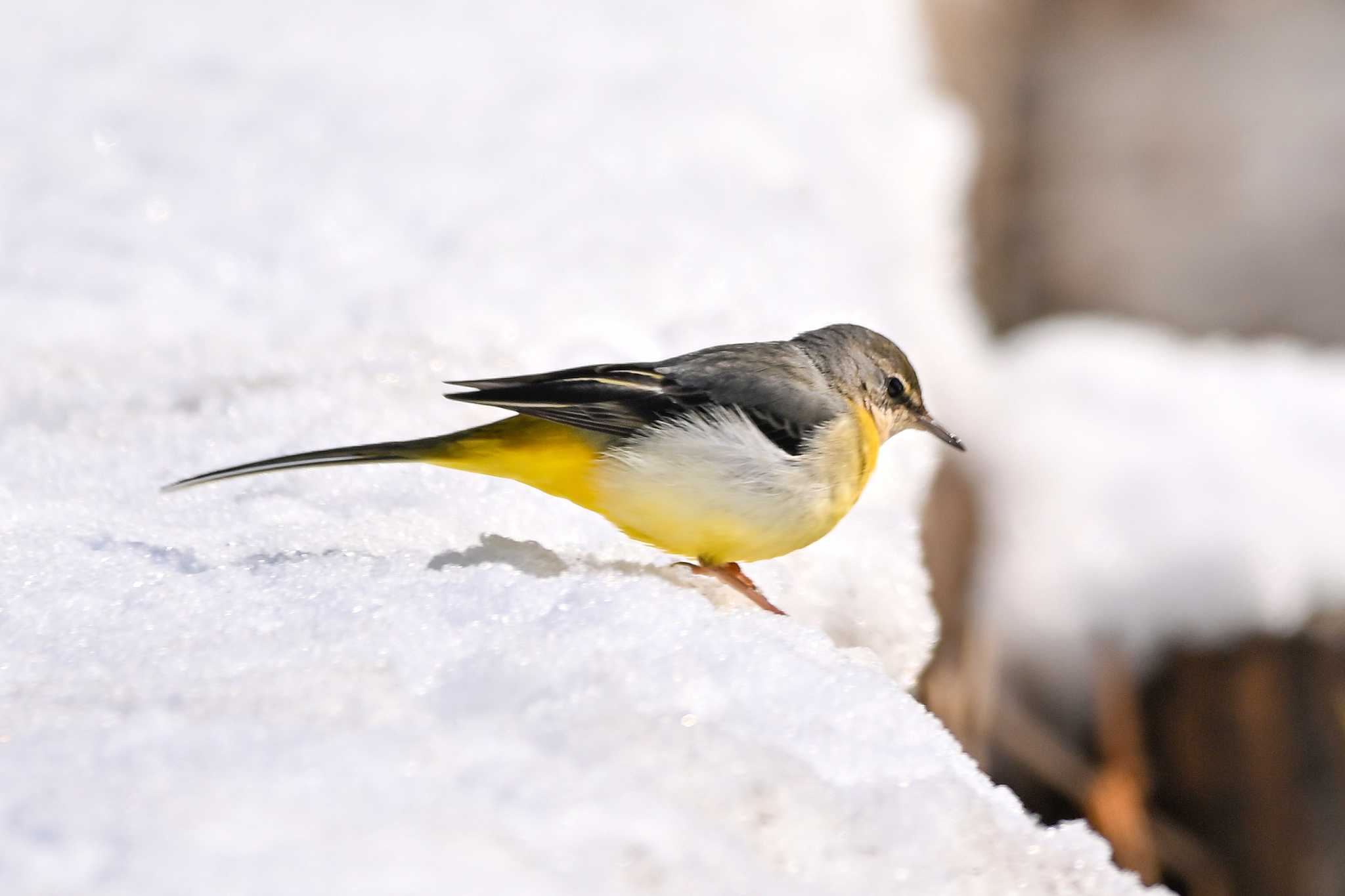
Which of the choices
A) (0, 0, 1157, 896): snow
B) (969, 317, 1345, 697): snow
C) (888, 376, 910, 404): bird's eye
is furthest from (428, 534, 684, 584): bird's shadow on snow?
(969, 317, 1345, 697): snow

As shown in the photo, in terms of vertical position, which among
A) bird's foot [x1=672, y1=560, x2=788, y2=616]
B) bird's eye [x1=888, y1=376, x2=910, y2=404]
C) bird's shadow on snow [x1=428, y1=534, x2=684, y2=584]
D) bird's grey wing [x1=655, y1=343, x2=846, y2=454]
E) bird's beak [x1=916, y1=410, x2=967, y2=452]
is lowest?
bird's foot [x1=672, y1=560, x2=788, y2=616]

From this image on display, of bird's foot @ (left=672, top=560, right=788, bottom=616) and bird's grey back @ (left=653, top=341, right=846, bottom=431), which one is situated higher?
bird's grey back @ (left=653, top=341, right=846, bottom=431)

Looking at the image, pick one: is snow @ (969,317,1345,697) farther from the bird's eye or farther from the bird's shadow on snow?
the bird's shadow on snow

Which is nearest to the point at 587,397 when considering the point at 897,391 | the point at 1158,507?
the point at 897,391

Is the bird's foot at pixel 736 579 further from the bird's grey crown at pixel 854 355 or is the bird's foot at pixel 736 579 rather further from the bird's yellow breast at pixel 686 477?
the bird's grey crown at pixel 854 355

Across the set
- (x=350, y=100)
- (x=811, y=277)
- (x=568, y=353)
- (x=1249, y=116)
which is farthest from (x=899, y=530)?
(x=1249, y=116)

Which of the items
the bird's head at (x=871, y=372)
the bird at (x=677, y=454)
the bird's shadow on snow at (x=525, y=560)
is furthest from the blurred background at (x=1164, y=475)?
the bird's shadow on snow at (x=525, y=560)
